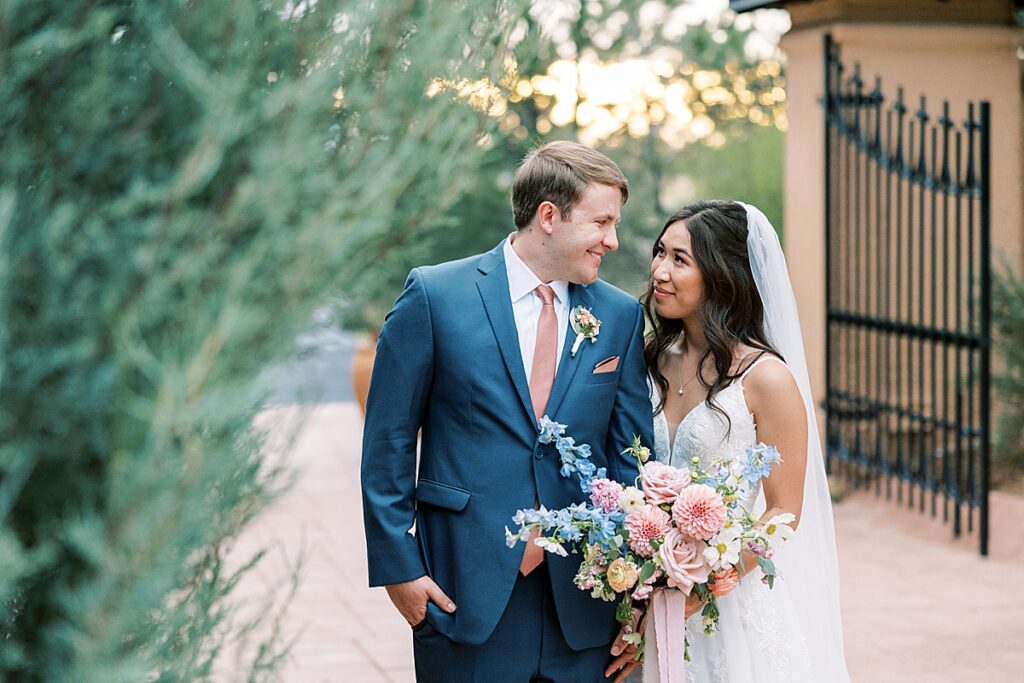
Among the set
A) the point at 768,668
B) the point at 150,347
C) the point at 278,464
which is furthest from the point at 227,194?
the point at 768,668

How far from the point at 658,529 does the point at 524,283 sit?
0.76 meters

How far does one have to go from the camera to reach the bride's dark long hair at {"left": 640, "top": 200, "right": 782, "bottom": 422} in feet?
11.4

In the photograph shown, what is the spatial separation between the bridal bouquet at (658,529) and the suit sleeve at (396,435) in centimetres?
28

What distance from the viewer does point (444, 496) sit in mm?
3051

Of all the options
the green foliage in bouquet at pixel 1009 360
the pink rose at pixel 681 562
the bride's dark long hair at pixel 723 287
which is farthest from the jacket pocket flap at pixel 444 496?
the green foliage in bouquet at pixel 1009 360

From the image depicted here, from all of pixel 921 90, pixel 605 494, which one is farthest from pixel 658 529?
pixel 921 90

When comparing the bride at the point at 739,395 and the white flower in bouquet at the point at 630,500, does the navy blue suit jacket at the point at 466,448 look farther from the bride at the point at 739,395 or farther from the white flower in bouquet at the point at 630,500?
the bride at the point at 739,395

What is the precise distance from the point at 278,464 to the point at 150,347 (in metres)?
0.27

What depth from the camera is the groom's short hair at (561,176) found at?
3043mm

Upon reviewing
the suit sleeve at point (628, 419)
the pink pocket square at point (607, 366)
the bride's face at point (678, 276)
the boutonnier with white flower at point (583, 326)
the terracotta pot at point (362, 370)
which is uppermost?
the bride's face at point (678, 276)

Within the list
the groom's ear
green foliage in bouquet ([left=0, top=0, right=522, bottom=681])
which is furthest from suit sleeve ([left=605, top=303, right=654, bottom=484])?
green foliage in bouquet ([left=0, top=0, right=522, bottom=681])

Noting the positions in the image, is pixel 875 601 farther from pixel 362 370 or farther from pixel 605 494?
pixel 362 370

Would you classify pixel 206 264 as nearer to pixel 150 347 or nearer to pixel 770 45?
pixel 150 347

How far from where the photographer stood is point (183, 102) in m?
1.57
